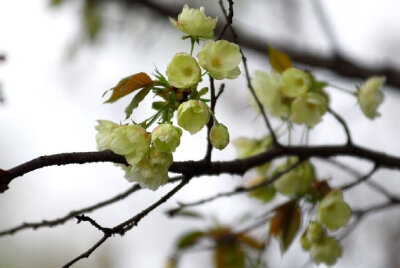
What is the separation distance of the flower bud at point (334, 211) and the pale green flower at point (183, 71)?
447 millimetres

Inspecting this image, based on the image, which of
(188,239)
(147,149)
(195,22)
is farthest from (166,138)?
(188,239)

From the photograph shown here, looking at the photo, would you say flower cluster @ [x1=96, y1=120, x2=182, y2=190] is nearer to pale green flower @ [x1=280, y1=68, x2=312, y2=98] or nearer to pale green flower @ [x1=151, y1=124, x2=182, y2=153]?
pale green flower @ [x1=151, y1=124, x2=182, y2=153]

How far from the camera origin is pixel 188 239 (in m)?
1.93

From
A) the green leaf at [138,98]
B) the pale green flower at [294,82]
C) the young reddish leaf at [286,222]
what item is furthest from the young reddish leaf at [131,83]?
the young reddish leaf at [286,222]

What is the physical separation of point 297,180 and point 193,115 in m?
0.51

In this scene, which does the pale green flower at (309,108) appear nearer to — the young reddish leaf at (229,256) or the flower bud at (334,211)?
the flower bud at (334,211)

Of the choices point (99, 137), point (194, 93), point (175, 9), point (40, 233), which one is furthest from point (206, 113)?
point (40, 233)

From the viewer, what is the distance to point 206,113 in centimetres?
99

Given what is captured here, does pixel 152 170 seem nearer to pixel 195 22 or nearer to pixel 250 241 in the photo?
pixel 195 22

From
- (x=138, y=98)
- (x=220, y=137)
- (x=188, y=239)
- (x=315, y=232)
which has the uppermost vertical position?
(x=138, y=98)

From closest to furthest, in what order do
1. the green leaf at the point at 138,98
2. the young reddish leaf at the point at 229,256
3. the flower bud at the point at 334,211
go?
the green leaf at the point at 138,98 < the flower bud at the point at 334,211 < the young reddish leaf at the point at 229,256

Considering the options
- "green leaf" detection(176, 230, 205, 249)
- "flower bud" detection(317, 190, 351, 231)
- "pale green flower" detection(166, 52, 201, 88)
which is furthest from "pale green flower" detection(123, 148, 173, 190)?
"green leaf" detection(176, 230, 205, 249)

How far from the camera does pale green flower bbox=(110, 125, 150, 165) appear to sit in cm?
99

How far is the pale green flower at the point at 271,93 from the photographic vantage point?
1.39 m
